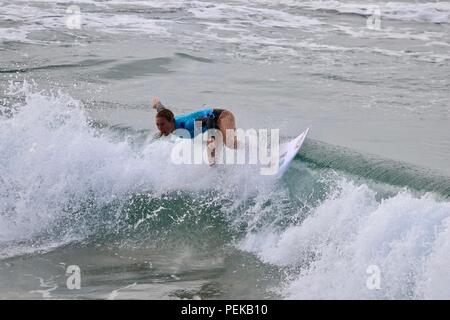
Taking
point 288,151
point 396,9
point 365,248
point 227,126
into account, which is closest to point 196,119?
point 227,126

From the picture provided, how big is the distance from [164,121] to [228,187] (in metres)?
1.41

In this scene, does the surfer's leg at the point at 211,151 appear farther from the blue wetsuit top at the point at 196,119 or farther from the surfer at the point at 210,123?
the blue wetsuit top at the point at 196,119

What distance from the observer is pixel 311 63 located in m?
18.3

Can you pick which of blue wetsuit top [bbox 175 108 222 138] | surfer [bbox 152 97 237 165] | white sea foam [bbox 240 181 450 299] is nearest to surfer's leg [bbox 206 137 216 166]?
surfer [bbox 152 97 237 165]

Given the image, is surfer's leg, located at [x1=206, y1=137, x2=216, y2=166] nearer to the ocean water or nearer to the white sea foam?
the ocean water

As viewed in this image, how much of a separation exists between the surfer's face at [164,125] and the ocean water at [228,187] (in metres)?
1.22

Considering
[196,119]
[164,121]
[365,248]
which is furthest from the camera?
[196,119]

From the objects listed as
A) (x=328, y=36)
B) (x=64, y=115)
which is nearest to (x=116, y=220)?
(x=64, y=115)

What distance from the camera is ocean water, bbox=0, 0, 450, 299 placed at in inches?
284

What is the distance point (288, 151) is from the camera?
998cm

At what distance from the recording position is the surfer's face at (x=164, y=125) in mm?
8531

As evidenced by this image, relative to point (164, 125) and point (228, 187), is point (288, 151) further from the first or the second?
point (164, 125)
